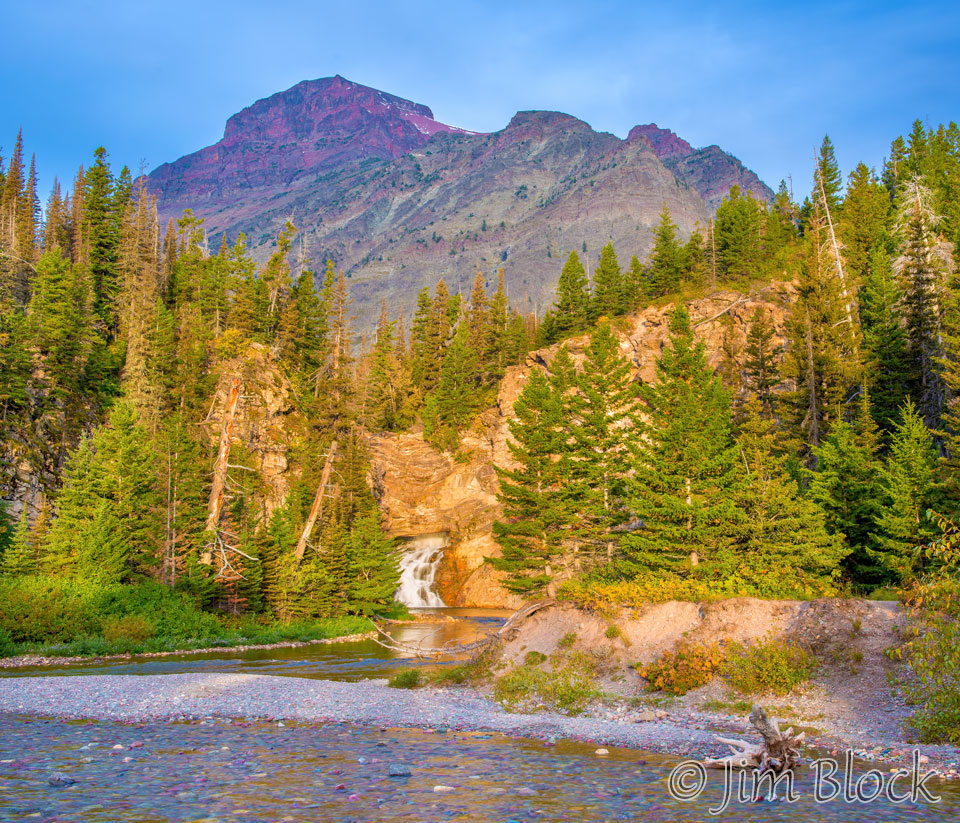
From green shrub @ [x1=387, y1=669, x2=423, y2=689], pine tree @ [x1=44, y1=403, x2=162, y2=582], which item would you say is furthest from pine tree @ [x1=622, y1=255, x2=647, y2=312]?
green shrub @ [x1=387, y1=669, x2=423, y2=689]

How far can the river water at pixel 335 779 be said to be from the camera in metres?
9.05

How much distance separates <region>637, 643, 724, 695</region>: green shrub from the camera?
19281 mm

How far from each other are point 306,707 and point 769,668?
41.4ft

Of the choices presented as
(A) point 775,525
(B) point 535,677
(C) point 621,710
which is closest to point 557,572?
(A) point 775,525

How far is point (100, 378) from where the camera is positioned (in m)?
64.7

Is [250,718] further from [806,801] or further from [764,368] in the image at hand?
[764,368]

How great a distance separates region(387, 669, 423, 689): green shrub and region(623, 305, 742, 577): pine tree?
11.3m

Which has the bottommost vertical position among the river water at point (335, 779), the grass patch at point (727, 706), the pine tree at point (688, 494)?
the grass patch at point (727, 706)

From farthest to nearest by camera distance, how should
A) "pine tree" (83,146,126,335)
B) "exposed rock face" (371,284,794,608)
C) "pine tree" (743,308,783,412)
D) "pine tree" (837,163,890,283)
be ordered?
"pine tree" (83,146,126,335) < "pine tree" (837,163,890,283) < "exposed rock face" (371,284,794,608) < "pine tree" (743,308,783,412)

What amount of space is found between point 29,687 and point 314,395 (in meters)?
55.7

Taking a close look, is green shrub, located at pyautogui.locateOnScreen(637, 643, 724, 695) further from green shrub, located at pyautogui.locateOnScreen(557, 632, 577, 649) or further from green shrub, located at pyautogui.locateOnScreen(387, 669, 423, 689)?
green shrub, located at pyautogui.locateOnScreen(387, 669, 423, 689)

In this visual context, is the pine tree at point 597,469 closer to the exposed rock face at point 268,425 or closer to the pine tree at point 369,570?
the pine tree at point 369,570

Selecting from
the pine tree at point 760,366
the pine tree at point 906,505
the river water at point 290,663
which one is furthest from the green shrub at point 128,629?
the pine tree at point 760,366

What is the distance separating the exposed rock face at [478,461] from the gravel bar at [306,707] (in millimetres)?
44748
